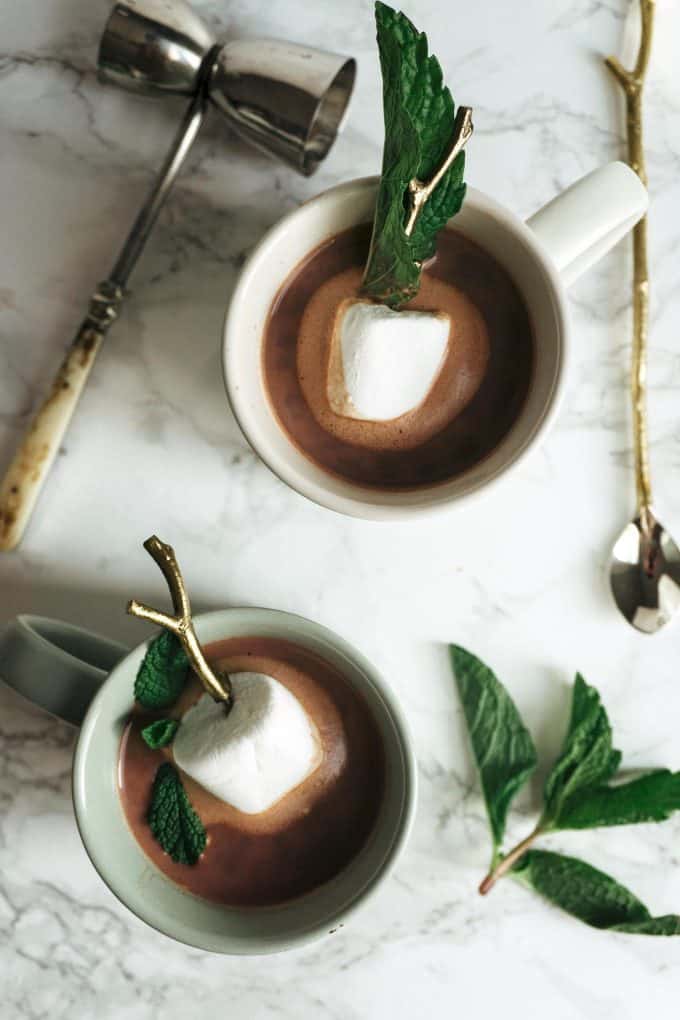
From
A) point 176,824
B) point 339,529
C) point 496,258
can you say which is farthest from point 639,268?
point 176,824

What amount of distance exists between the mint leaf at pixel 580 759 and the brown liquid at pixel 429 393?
1.06ft

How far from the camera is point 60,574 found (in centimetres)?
110

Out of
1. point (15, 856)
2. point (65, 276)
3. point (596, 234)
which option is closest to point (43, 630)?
point (15, 856)

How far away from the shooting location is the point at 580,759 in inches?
43.2

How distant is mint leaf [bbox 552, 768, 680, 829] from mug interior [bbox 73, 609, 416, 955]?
0.24m

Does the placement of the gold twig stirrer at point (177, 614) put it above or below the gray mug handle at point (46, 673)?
above

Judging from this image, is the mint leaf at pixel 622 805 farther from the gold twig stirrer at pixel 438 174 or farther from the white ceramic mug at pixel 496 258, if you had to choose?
the gold twig stirrer at pixel 438 174

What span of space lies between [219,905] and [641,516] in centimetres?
62

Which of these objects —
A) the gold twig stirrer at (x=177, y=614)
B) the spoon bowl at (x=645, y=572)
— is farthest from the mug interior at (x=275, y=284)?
the spoon bowl at (x=645, y=572)

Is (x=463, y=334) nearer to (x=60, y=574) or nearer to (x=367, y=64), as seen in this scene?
(x=367, y=64)

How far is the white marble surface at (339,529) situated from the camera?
110cm

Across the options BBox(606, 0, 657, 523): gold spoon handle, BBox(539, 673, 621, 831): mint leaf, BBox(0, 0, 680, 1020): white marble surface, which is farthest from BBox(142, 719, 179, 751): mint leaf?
BBox(606, 0, 657, 523): gold spoon handle

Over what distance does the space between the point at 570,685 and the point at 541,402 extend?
367 mm

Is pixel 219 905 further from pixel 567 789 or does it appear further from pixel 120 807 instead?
pixel 567 789
